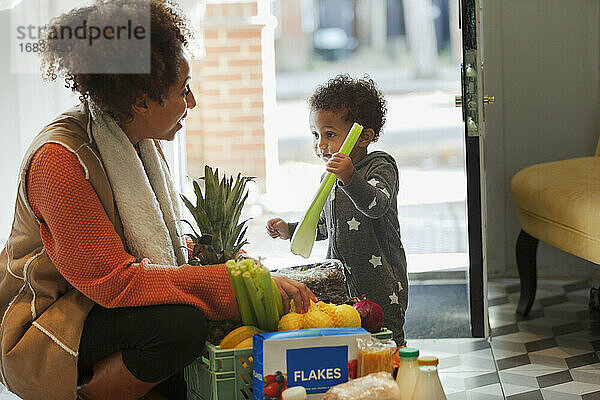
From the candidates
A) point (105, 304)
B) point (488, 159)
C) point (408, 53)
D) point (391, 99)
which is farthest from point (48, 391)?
point (488, 159)

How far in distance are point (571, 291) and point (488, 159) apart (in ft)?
2.24

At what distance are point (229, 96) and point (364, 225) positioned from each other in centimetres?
88

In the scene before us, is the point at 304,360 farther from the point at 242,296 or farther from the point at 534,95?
the point at 534,95

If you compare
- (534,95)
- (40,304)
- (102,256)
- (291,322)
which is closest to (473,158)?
(534,95)

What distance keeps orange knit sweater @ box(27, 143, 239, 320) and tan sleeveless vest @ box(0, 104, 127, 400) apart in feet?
0.12

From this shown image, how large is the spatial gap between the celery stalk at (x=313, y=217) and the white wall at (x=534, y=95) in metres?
1.47

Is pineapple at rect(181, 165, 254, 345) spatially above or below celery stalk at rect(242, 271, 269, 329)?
above

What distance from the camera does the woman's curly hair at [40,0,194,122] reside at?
6.17ft

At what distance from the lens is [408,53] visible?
118 inches

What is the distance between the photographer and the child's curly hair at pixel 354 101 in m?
2.48

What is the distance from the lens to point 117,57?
1896mm

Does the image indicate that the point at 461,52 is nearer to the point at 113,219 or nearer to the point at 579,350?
the point at 579,350

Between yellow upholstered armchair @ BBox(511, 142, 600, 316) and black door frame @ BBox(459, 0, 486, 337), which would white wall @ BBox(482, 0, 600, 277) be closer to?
yellow upholstered armchair @ BBox(511, 142, 600, 316)

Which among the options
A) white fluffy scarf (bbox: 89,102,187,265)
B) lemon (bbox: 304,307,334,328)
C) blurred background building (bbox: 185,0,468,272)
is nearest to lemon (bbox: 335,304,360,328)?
lemon (bbox: 304,307,334,328)
